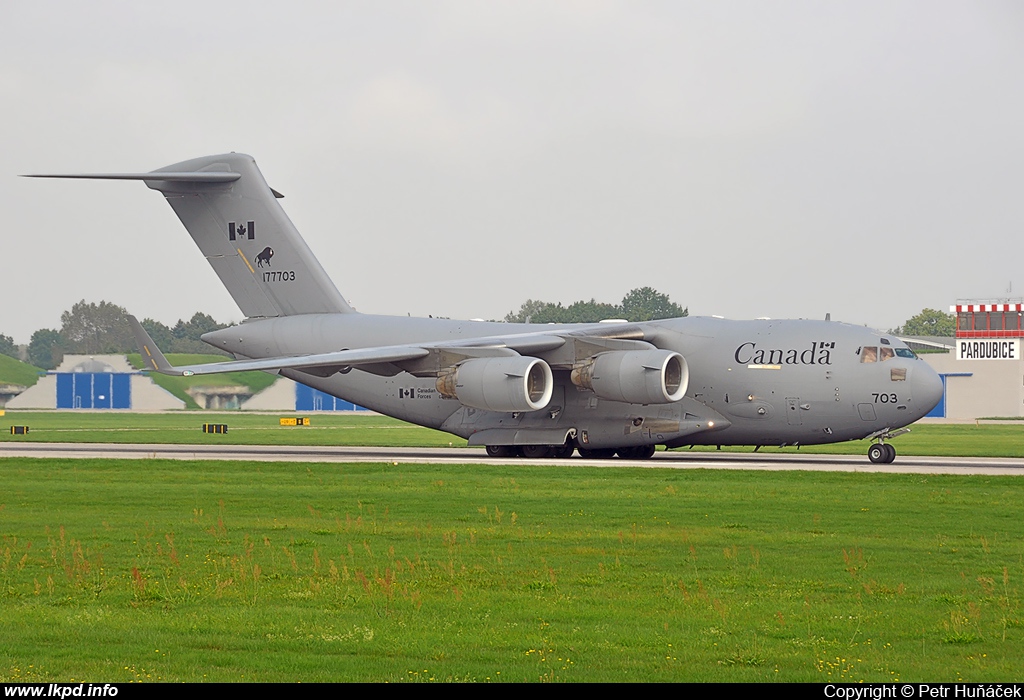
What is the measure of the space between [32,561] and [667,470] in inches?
602

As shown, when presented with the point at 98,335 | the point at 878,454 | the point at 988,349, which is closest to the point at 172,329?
the point at 98,335

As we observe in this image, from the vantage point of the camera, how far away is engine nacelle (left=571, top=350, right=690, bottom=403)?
98.6 feet

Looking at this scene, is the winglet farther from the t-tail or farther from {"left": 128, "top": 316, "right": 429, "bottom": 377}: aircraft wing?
the t-tail

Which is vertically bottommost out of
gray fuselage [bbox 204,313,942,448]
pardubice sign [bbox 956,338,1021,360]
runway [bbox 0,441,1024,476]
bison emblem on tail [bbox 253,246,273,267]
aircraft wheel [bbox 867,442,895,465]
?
runway [bbox 0,441,1024,476]

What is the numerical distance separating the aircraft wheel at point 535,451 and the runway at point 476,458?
76 centimetres

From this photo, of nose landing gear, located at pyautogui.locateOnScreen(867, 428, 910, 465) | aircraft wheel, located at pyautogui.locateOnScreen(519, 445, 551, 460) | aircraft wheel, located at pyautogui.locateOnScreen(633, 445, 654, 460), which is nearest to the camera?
nose landing gear, located at pyautogui.locateOnScreen(867, 428, 910, 465)

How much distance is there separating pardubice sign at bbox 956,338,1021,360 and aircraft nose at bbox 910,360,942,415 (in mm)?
51581

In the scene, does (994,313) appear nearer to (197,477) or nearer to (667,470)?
(667,470)

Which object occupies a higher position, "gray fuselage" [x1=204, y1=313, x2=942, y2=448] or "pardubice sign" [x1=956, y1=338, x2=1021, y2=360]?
"pardubice sign" [x1=956, y1=338, x2=1021, y2=360]

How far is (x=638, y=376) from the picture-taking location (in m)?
30.2

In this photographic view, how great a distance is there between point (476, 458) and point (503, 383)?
322 cm

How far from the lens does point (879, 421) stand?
29.8 metres

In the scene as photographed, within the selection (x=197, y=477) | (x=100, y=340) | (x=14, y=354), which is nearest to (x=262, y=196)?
(x=197, y=477)

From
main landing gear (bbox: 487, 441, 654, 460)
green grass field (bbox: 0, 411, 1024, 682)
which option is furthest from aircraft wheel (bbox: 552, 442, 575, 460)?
green grass field (bbox: 0, 411, 1024, 682)
